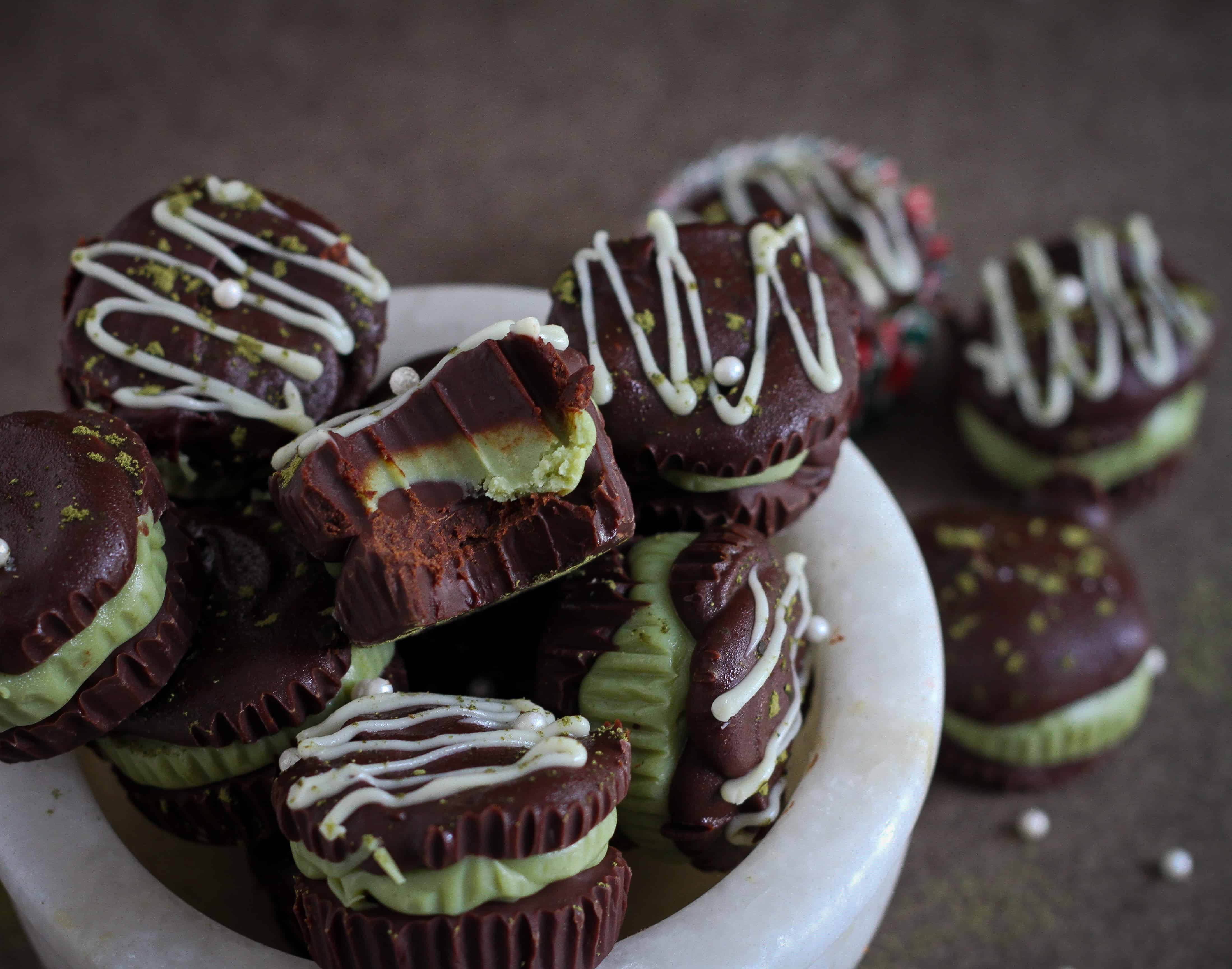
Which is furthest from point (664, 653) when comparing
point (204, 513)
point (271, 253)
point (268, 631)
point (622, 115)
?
point (622, 115)

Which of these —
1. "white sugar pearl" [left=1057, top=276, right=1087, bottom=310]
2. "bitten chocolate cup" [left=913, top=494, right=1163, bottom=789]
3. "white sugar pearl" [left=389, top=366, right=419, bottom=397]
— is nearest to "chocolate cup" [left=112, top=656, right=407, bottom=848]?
"white sugar pearl" [left=389, top=366, right=419, bottom=397]

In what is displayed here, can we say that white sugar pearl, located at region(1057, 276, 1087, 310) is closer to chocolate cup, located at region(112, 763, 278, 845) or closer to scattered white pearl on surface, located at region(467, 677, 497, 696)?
scattered white pearl on surface, located at region(467, 677, 497, 696)

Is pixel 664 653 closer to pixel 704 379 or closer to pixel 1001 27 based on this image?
pixel 704 379

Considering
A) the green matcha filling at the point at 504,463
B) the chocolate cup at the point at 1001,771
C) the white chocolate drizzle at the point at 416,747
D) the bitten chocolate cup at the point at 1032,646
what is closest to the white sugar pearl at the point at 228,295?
the green matcha filling at the point at 504,463

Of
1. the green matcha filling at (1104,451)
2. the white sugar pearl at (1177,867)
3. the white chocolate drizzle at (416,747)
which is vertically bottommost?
the white sugar pearl at (1177,867)

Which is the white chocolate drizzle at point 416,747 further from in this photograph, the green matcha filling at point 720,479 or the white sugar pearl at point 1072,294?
the white sugar pearl at point 1072,294

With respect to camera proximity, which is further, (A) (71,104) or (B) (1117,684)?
(A) (71,104)
